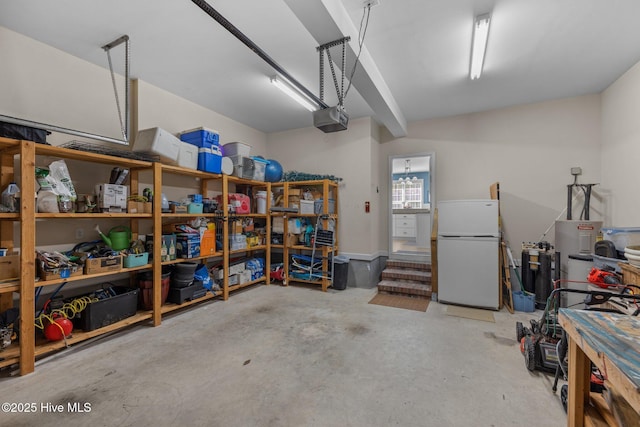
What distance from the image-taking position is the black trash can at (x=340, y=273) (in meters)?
4.82

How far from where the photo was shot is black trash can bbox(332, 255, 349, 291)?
4.82m

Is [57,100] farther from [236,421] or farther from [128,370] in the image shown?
[236,421]

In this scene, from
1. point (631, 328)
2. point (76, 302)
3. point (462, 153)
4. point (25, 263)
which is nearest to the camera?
point (631, 328)

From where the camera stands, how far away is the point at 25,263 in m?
2.25

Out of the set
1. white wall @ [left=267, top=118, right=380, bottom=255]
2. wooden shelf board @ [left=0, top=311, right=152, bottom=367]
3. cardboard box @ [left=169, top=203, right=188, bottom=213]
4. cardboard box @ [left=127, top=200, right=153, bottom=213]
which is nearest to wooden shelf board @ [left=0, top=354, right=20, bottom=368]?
wooden shelf board @ [left=0, top=311, right=152, bottom=367]

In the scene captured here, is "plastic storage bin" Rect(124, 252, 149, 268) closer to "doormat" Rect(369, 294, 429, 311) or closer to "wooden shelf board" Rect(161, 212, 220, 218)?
"wooden shelf board" Rect(161, 212, 220, 218)

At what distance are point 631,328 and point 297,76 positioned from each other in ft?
12.4

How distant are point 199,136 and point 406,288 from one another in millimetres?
4137

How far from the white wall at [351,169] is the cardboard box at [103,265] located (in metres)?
3.57

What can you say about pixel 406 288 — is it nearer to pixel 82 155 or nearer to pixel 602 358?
pixel 602 358

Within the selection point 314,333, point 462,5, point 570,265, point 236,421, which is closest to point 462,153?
point 570,265

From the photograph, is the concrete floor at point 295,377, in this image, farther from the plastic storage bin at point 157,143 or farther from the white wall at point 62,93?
the white wall at point 62,93

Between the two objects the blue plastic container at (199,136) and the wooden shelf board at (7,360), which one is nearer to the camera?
the wooden shelf board at (7,360)

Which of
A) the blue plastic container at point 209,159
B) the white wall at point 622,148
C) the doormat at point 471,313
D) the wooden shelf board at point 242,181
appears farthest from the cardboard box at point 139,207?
the white wall at point 622,148
